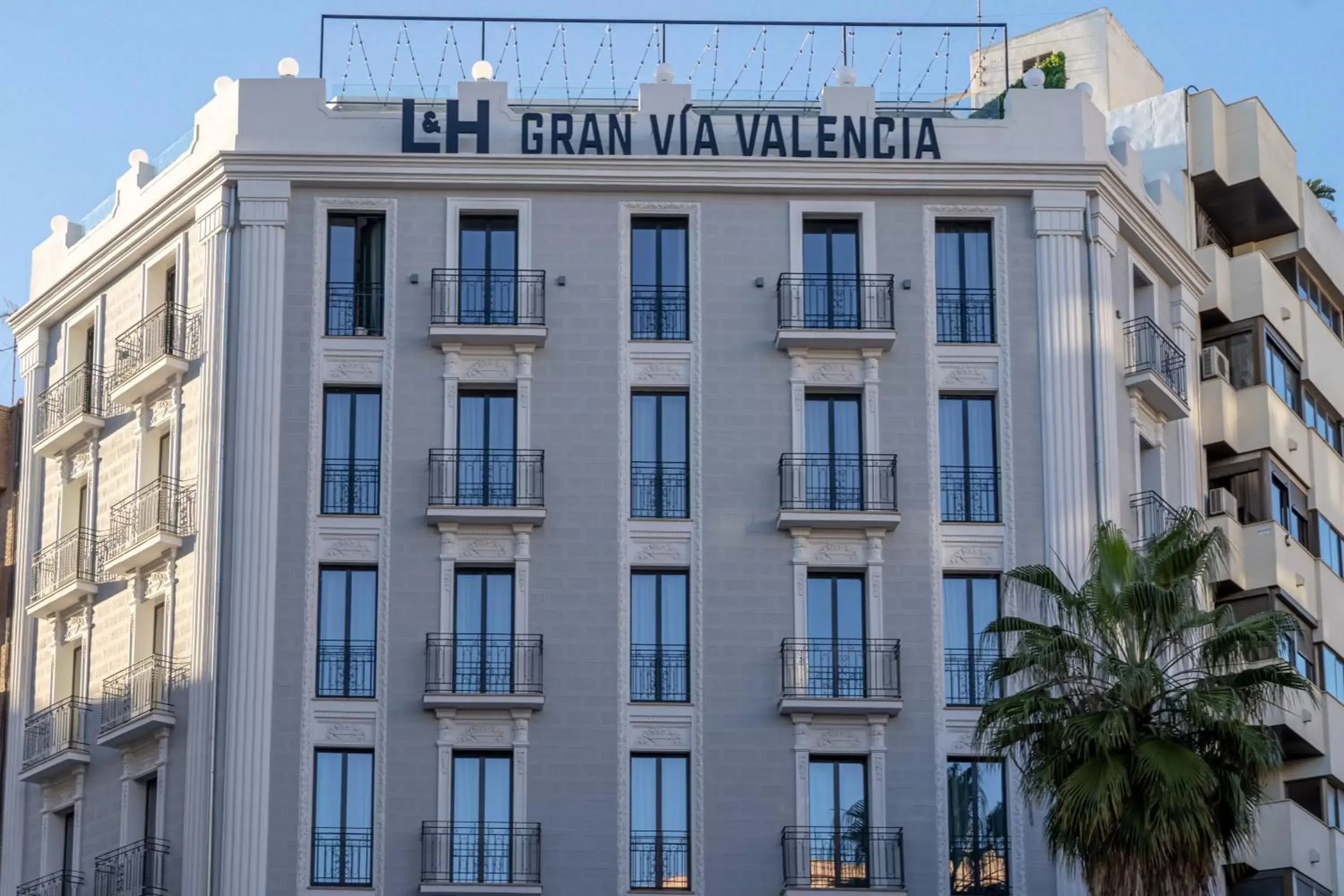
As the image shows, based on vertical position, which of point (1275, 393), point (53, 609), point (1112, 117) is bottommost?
point (53, 609)

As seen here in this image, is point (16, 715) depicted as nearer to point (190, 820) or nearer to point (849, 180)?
point (190, 820)

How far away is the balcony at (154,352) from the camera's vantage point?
50.6 m

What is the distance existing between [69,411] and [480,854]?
1464cm

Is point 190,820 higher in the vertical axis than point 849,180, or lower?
lower

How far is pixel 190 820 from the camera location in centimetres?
4706


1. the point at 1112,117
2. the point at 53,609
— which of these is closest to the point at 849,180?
the point at 1112,117

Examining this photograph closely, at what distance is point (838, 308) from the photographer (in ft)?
165

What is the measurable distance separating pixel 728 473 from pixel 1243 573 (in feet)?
42.5

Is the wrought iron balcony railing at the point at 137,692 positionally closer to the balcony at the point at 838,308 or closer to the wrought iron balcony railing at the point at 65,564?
the wrought iron balcony railing at the point at 65,564

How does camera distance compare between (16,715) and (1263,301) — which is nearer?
(16,715)

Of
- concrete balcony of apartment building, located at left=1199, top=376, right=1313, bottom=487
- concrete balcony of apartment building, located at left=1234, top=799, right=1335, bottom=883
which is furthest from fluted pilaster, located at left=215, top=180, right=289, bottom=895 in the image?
concrete balcony of apartment building, located at left=1199, top=376, right=1313, bottom=487

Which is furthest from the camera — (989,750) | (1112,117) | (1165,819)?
(1112,117)

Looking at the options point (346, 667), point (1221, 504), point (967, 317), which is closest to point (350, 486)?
point (346, 667)

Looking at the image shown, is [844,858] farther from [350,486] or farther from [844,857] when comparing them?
[350,486]
